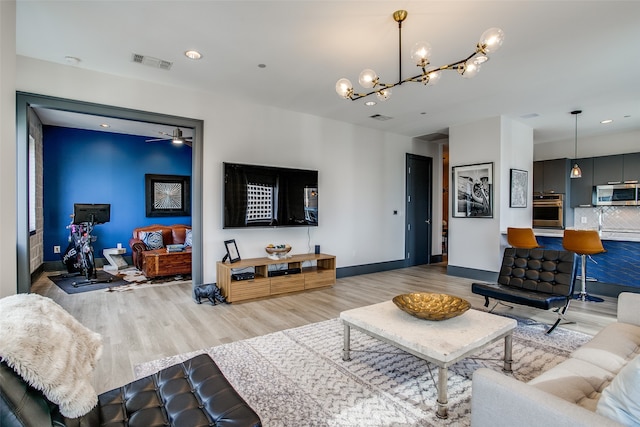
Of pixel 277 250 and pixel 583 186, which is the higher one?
pixel 583 186

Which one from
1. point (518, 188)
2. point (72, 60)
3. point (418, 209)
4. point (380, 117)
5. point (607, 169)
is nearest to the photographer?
point (72, 60)

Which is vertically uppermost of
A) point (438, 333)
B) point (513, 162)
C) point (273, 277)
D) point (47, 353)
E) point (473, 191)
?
point (513, 162)

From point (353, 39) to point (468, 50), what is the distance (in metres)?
1.17

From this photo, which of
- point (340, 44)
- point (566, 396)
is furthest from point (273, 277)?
point (566, 396)

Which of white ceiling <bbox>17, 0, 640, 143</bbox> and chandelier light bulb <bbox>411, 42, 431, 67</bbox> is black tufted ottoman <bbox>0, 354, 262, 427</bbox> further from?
white ceiling <bbox>17, 0, 640, 143</bbox>

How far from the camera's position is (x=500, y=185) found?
5.32 meters

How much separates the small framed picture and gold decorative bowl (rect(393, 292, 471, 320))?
2664 mm

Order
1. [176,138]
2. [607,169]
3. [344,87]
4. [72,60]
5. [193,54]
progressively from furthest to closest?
[607,169], [176,138], [72,60], [193,54], [344,87]

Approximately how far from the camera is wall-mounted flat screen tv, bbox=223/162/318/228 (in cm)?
446

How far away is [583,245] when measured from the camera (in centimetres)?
420

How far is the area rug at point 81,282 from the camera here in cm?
493

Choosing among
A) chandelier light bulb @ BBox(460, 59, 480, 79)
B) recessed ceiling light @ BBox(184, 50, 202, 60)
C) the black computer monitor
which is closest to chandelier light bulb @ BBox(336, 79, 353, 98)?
chandelier light bulb @ BBox(460, 59, 480, 79)

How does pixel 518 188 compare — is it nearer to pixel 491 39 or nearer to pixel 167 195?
pixel 491 39

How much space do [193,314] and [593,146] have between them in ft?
27.2
